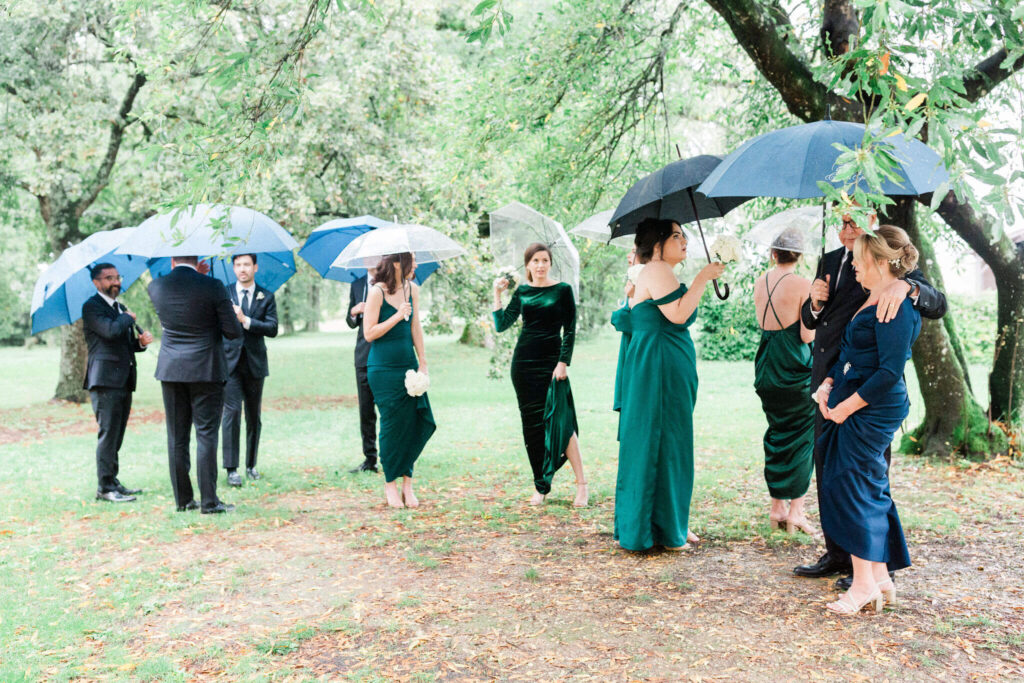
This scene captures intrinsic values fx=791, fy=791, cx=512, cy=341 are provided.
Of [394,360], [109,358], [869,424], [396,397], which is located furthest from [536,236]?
[109,358]

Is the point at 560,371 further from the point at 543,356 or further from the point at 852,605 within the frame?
the point at 852,605

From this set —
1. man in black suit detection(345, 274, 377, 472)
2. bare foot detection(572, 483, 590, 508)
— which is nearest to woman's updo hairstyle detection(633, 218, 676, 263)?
bare foot detection(572, 483, 590, 508)

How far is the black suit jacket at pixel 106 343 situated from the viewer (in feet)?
22.3

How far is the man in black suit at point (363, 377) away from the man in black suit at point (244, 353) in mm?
799

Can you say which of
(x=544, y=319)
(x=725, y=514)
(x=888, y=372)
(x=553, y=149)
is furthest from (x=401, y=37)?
(x=888, y=372)

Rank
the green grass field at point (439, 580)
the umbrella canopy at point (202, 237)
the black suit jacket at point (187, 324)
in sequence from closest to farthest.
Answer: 1. the green grass field at point (439, 580)
2. the umbrella canopy at point (202, 237)
3. the black suit jacket at point (187, 324)

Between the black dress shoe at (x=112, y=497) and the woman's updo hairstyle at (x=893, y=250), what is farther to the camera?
the black dress shoe at (x=112, y=497)

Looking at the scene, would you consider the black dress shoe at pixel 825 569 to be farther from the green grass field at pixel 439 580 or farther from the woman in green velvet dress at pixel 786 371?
the woman in green velvet dress at pixel 786 371

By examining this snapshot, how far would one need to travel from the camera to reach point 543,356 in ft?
21.5

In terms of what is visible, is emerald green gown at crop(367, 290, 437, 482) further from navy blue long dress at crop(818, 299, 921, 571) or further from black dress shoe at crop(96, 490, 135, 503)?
navy blue long dress at crop(818, 299, 921, 571)

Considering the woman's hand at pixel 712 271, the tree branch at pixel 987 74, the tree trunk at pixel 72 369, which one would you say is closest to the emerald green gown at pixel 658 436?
the woman's hand at pixel 712 271

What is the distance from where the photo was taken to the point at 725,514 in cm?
640

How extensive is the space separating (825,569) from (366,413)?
4.93m

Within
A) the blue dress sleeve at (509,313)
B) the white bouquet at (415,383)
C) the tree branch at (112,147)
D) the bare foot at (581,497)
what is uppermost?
the tree branch at (112,147)
